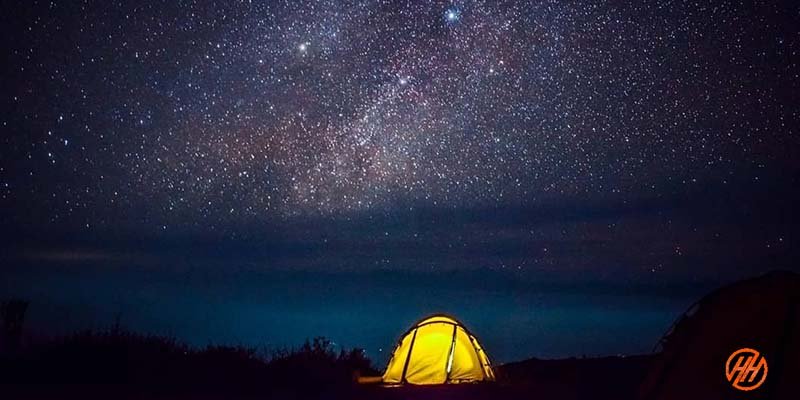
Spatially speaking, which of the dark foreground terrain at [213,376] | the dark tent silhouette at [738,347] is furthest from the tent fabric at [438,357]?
the dark tent silhouette at [738,347]

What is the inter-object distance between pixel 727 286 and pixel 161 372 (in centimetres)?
985

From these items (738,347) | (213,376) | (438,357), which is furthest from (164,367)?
(738,347)

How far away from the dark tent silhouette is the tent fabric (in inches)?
239

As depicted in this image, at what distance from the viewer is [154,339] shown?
17141 millimetres

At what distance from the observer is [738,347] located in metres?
10.3

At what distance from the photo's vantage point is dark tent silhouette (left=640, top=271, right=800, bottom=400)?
988cm

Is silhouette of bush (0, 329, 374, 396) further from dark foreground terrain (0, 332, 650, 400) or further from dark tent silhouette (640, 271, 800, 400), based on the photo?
dark tent silhouette (640, 271, 800, 400)

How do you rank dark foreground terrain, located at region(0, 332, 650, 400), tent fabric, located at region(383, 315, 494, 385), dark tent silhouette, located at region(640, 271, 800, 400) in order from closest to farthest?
dark tent silhouette, located at region(640, 271, 800, 400), dark foreground terrain, located at region(0, 332, 650, 400), tent fabric, located at region(383, 315, 494, 385)

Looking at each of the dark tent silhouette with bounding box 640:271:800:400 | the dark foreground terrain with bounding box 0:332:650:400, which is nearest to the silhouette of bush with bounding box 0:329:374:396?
the dark foreground terrain with bounding box 0:332:650:400

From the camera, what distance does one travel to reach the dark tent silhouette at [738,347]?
9.88 m

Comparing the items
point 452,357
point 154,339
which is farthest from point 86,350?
point 452,357

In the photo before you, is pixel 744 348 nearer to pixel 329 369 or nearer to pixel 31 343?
pixel 329 369

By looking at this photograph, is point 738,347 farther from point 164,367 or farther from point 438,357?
point 164,367

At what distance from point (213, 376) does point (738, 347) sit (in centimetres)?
897
